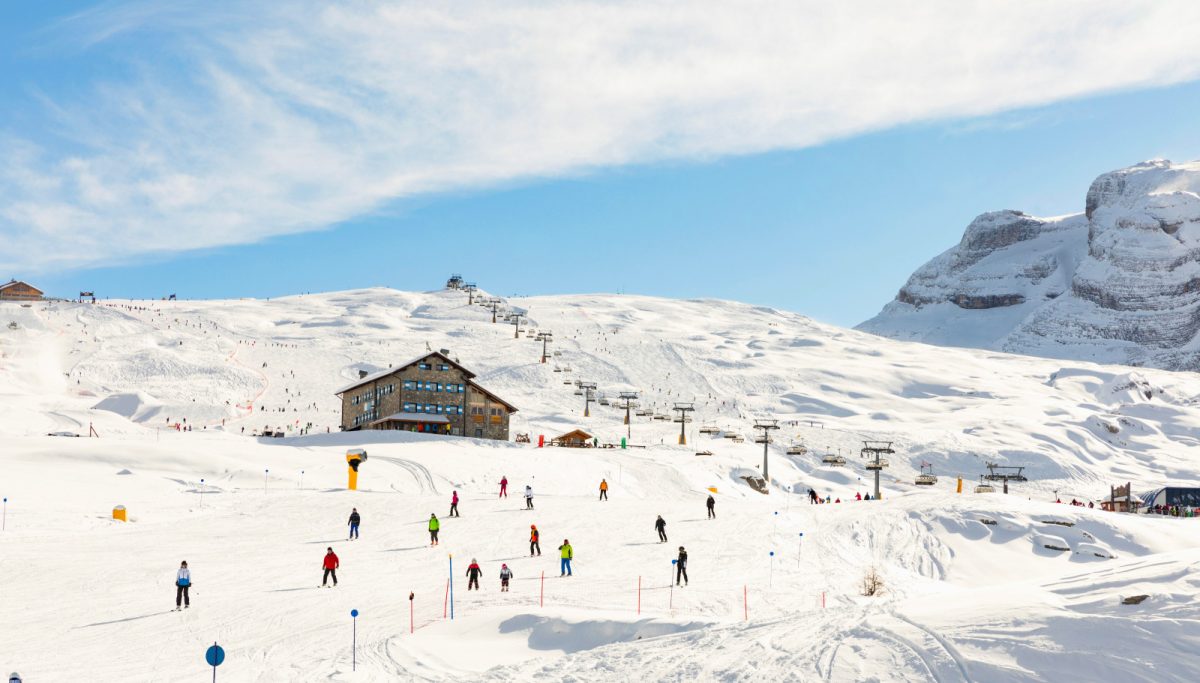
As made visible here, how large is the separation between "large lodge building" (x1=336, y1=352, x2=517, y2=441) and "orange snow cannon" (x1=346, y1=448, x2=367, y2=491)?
21701 millimetres

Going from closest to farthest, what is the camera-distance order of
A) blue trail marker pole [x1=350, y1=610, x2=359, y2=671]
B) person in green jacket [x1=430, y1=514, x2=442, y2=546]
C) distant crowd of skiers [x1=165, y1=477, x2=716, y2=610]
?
blue trail marker pole [x1=350, y1=610, x2=359, y2=671], distant crowd of skiers [x1=165, y1=477, x2=716, y2=610], person in green jacket [x1=430, y1=514, x2=442, y2=546]

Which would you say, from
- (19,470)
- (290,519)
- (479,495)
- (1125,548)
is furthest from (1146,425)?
(19,470)

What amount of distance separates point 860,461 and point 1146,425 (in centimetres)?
4689

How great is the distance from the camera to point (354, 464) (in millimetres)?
48375

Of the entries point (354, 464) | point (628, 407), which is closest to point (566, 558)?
point (354, 464)

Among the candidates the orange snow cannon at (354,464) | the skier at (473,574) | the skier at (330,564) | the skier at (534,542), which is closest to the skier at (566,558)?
the skier at (534,542)

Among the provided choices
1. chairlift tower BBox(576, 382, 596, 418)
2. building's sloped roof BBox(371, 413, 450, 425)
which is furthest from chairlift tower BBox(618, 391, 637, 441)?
building's sloped roof BBox(371, 413, 450, 425)

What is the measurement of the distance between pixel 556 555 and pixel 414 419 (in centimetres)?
4107

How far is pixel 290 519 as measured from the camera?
3853 centimetres

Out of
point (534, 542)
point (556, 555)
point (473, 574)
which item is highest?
point (534, 542)

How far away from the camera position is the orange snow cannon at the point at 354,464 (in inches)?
1879

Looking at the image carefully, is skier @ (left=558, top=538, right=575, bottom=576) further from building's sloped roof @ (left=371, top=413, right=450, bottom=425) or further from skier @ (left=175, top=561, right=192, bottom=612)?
building's sloped roof @ (left=371, top=413, right=450, bottom=425)

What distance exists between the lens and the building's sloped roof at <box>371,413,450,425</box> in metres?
71.2

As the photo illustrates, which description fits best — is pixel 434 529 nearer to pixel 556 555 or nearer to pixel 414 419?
pixel 556 555
